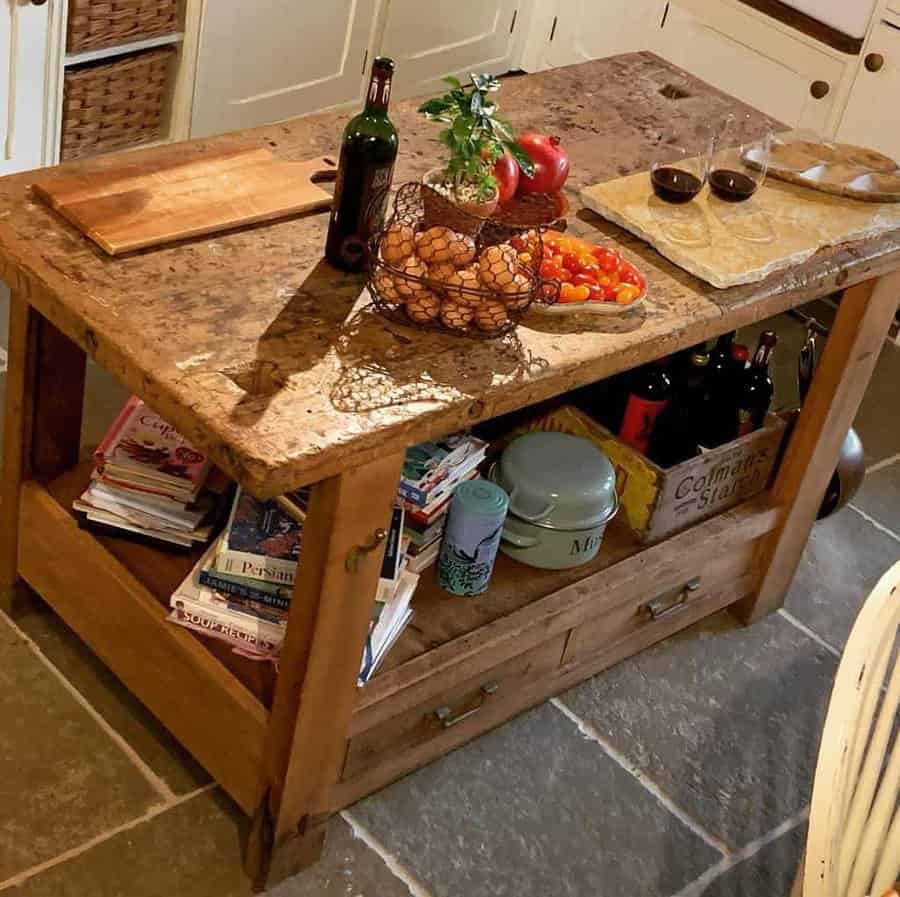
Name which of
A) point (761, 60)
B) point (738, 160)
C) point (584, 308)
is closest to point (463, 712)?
point (584, 308)

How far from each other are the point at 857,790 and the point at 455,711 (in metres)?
0.92

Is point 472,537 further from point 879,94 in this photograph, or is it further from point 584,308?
point 879,94

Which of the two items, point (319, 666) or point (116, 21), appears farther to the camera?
point (116, 21)

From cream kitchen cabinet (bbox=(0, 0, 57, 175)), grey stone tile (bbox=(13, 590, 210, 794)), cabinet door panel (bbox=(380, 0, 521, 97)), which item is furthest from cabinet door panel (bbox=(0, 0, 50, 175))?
grey stone tile (bbox=(13, 590, 210, 794))

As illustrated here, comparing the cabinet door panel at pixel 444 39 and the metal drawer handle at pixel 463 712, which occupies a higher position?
the cabinet door panel at pixel 444 39

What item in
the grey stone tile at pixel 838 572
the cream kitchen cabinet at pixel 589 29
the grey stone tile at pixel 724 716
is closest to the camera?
the grey stone tile at pixel 724 716

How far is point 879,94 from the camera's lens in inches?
136

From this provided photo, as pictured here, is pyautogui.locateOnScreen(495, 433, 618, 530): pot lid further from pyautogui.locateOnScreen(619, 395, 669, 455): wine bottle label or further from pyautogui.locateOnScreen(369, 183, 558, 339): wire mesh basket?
pyautogui.locateOnScreen(369, 183, 558, 339): wire mesh basket

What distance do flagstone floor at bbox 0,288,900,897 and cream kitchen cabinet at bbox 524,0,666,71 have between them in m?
2.12

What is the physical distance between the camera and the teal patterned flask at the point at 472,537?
6.61ft

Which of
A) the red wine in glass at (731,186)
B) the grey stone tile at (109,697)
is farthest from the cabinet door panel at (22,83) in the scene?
the red wine in glass at (731,186)

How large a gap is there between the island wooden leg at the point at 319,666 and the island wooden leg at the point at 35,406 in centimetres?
57

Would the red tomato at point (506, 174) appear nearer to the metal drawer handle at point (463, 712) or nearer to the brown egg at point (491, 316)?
the brown egg at point (491, 316)

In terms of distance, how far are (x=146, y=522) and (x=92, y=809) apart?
1.32 ft
